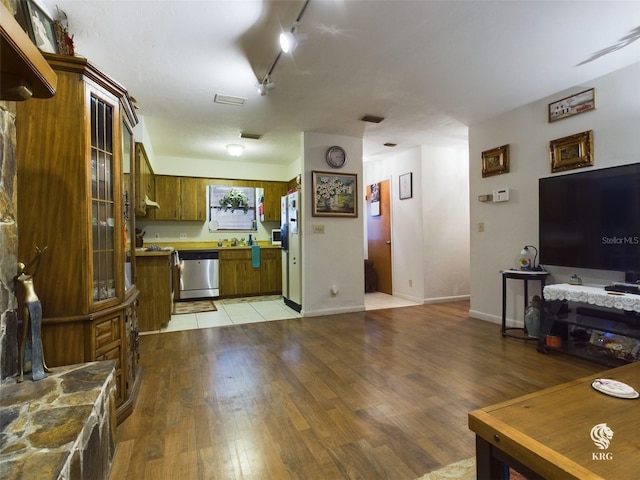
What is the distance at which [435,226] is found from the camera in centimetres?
528

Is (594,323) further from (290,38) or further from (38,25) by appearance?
(38,25)

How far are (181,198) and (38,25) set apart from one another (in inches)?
170

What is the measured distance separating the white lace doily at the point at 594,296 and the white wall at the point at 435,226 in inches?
93.7

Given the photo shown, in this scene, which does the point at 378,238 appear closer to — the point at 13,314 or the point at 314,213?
the point at 314,213

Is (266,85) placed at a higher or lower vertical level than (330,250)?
higher

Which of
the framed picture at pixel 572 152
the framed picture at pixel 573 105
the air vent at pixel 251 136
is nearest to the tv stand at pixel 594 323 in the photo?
the framed picture at pixel 572 152

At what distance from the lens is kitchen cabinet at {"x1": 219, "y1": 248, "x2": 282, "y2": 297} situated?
19.3 ft

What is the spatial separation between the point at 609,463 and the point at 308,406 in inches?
61.1

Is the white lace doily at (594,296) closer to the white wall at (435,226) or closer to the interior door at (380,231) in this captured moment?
the white wall at (435,226)

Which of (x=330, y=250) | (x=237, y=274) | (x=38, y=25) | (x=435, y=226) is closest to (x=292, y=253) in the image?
(x=330, y=250)

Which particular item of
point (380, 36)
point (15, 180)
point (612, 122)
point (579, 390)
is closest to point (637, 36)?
point (612, 122)

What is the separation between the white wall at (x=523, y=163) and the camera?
2818 millimetres

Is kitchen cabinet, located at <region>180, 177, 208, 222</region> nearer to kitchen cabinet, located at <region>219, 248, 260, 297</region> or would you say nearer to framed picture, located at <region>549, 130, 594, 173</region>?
kitchen cabinet, located at <region>219, 248, 260, 297</region>

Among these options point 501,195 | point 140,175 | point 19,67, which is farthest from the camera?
point 140,175
